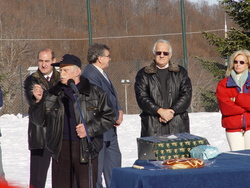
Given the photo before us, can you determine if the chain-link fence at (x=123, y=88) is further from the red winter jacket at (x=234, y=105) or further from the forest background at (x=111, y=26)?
the red winter jacket at (x=234, y=105)

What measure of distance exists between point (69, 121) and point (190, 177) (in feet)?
5.48

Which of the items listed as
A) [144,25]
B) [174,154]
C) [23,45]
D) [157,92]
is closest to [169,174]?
[174,154]

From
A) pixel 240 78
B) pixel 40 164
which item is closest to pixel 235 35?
pixel 240 78

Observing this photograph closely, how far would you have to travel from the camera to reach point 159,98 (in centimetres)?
634

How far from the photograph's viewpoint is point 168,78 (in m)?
6.37

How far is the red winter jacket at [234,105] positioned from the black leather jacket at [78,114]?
1765 millimetres

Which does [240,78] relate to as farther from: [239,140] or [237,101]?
[239,140]

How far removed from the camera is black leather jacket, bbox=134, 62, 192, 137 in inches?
246

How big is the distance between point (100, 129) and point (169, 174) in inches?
60.8

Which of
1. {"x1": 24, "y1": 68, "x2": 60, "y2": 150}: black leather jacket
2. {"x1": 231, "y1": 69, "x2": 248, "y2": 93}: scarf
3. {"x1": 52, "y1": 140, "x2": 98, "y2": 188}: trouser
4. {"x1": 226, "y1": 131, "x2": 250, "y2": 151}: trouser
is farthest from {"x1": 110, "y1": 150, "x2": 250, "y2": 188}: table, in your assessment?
{"x1": 231, "y1": 69, "x2": 248, "y2": 93}: scarf

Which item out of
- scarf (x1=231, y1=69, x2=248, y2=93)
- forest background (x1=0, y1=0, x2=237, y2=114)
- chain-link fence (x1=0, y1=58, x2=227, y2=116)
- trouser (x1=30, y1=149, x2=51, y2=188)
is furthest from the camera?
forest background (x1=0, y1=0, x2=237, y2=114)

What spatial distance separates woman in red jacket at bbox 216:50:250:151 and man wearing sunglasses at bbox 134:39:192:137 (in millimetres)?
465

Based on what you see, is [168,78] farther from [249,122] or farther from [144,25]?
[144,25]

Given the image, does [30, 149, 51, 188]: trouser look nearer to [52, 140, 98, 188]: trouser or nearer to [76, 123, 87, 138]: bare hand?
[52, 140, 98, 188]: trouser
